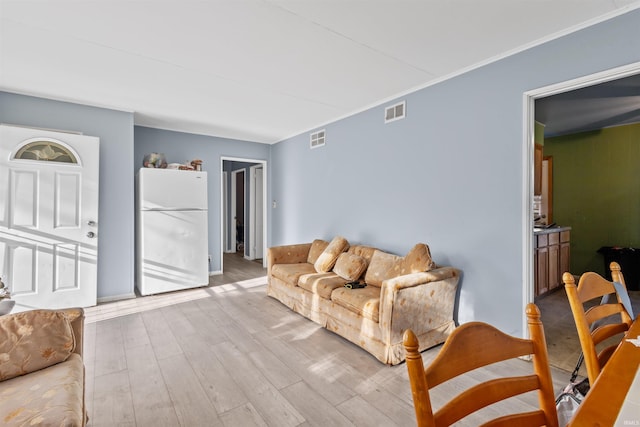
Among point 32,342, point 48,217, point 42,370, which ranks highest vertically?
point 48,217

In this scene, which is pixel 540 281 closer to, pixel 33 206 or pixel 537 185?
pixel 537 185

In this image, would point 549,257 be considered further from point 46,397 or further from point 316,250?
point 46,397

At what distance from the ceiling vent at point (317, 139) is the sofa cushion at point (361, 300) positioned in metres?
2.52

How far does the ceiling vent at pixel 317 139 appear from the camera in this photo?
4699 mm

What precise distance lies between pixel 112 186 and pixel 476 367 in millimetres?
4431

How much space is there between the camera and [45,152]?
11.2ft

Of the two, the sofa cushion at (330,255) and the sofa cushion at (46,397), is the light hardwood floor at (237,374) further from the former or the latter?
the sofa cushion at (330,255)

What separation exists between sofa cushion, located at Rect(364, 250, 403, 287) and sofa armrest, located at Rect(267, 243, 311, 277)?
127 cm

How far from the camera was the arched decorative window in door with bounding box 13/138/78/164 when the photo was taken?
3307 mm

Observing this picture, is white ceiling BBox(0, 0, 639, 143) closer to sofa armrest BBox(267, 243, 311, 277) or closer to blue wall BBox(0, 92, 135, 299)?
blue wall BBox(0, 92, 135, 299)

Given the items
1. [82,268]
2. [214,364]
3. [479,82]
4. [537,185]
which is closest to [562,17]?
[479,82]

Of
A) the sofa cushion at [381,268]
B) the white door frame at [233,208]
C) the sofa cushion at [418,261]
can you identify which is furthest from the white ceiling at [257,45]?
the white door frame at [233,208]

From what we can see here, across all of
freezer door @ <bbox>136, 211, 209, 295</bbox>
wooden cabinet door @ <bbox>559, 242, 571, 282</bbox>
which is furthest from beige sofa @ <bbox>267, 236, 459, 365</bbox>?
wooden cabinet door @ <bbox>559, 242, 571, 282</bbox>

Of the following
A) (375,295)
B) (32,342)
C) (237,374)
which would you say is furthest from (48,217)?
(375,295)
